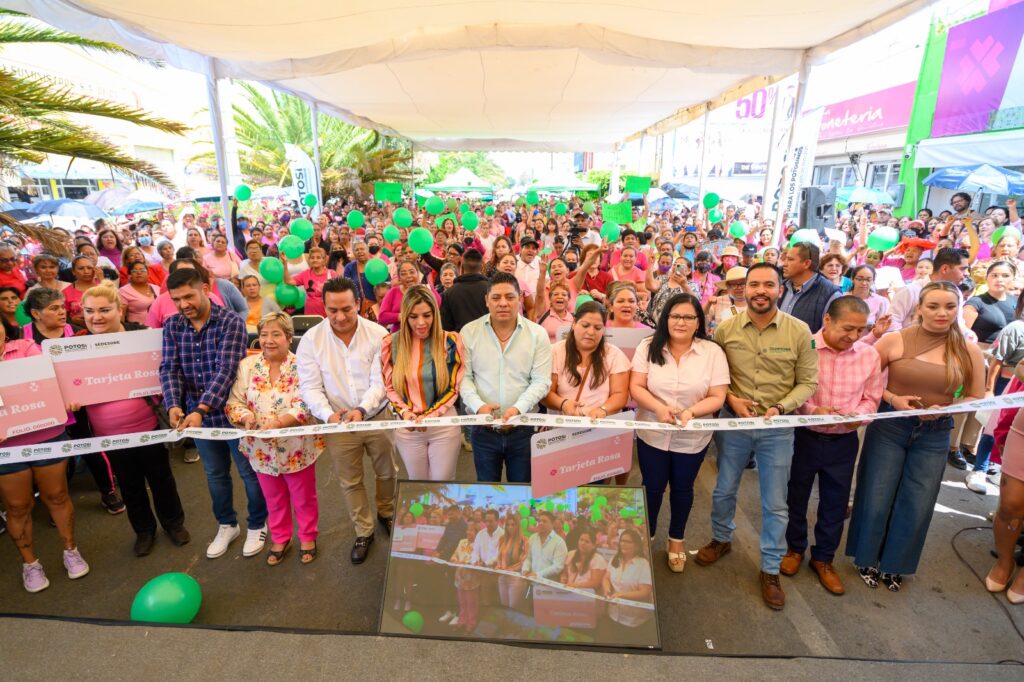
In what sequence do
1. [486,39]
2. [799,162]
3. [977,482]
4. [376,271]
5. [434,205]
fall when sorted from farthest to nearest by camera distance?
[434,205] < [799,162] < [376,271] < [486,39] < [977,482]

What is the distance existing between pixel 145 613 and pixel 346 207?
64.0 feet

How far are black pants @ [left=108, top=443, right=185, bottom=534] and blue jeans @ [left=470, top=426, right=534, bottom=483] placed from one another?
2.18 m

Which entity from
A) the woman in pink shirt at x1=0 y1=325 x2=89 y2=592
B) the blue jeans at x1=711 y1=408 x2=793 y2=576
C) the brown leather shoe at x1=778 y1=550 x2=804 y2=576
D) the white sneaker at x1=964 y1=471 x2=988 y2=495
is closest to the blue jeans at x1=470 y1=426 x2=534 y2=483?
the blue jeans at x1=711 y1=408 x2=793 y2=576

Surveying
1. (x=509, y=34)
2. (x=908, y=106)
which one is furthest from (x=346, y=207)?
(x=908, y=106)

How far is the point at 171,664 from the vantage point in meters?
2.52

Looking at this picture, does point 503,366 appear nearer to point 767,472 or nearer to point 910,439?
point 767,472

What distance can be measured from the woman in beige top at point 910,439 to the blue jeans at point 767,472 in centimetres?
55

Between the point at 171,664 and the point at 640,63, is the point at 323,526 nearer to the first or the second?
the point at 171,664

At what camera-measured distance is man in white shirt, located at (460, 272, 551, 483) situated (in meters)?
3.09

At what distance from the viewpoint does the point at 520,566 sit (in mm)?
2812

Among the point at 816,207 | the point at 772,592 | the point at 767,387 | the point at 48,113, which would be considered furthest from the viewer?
the point at 816,207

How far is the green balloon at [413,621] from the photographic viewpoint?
2713mm

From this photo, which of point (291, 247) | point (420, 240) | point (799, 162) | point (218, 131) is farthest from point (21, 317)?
point (799, 162)

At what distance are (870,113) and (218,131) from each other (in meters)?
24.6
